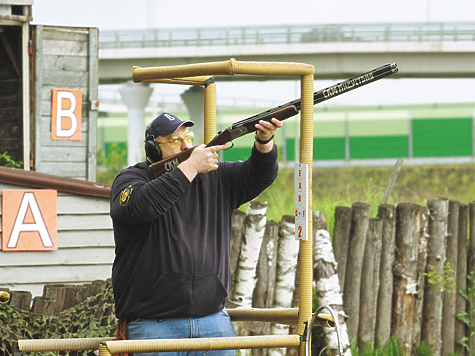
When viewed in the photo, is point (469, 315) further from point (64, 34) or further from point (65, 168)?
point (64, 34)

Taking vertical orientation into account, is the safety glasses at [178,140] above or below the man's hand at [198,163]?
above

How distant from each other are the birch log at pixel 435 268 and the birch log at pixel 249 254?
177cm

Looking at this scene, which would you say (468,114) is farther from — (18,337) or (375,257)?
(18,337)

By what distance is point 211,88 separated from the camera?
3553mm

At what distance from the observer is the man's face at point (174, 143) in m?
3.19

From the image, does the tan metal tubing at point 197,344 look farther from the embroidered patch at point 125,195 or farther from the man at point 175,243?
the embroidered patch at point 125,195

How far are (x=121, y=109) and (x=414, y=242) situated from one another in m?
37.3

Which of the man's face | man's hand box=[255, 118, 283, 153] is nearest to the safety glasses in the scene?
the man's face

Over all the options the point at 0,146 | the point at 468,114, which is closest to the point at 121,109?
the point at 468,114

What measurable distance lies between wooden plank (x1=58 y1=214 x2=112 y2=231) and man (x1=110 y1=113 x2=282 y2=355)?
283 cm

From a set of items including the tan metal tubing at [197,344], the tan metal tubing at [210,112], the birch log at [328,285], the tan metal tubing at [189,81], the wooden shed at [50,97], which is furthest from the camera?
the wooden shed at [50,97]

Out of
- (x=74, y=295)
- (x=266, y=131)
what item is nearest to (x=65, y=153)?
(x=74, y=295)

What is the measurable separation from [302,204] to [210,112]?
2.89ft

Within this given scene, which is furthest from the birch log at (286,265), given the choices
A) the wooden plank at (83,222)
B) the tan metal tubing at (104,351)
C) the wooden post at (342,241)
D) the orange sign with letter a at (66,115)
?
the orange sign with letter a at (66,115)
